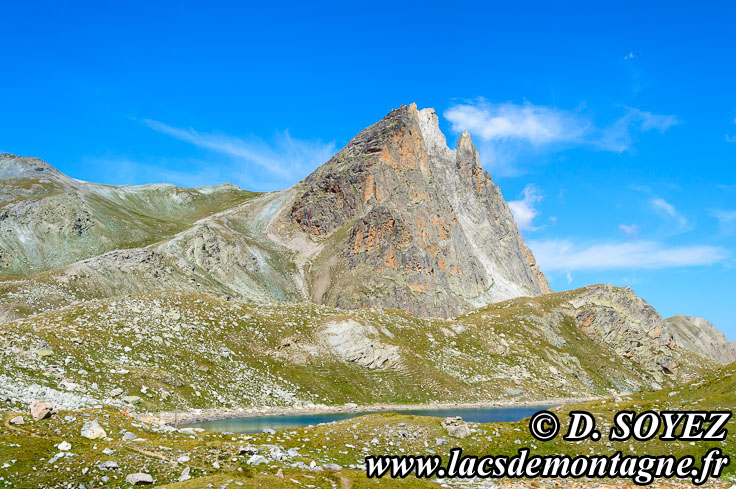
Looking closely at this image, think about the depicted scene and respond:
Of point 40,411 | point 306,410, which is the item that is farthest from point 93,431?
point 306,410

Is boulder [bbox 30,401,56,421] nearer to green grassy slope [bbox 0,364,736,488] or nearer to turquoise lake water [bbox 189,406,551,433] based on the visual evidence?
green grassy slope [bbox 0,364,736,488]

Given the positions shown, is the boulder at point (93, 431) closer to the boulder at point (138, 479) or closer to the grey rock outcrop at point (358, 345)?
the boulder at point (138, 479)

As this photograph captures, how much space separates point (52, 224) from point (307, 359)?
6306 inches

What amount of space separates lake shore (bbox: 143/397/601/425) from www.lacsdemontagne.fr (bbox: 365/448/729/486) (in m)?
26.0

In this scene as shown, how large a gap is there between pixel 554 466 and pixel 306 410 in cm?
5159

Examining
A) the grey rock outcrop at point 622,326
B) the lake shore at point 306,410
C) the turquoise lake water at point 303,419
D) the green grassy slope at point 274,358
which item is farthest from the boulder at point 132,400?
the grey rock outcrop at point 622,326

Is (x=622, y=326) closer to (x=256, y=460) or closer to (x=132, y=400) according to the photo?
(x=132, y=400)

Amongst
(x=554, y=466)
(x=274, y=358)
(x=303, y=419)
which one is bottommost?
(x=303, y=419)

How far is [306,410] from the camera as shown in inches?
3061

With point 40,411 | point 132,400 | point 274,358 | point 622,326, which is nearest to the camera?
point 40,411

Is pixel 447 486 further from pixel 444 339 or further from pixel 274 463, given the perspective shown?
pixel 444 339

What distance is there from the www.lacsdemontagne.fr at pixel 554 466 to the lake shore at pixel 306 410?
26.0m

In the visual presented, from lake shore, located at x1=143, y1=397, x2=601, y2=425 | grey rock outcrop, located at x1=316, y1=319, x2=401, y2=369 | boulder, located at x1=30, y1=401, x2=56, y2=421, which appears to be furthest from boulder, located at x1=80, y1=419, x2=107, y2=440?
grey rock outcrop, located at x1=316, y1=319, x2=401, y2=369

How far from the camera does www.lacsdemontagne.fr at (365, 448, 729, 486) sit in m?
29.6
